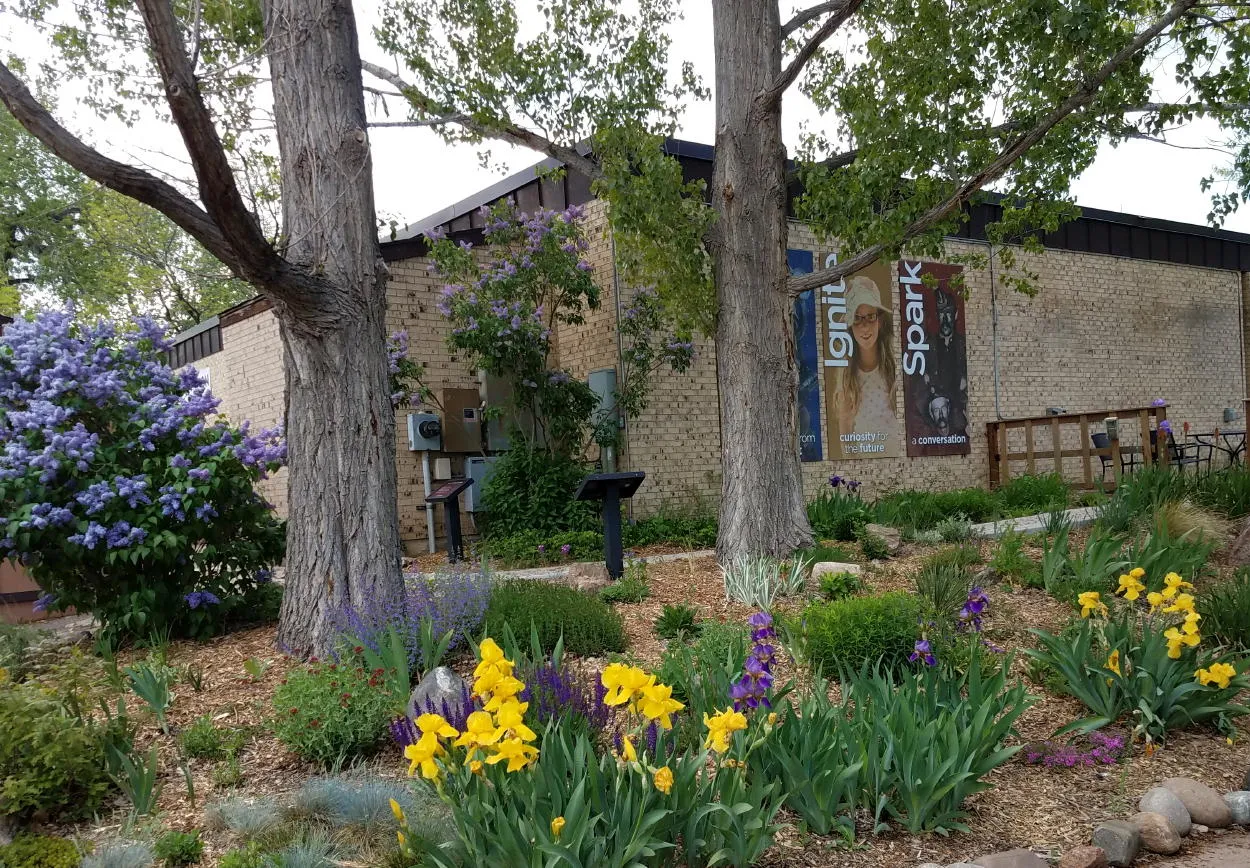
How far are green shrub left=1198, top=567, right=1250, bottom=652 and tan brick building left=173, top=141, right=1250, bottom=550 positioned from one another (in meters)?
5.04

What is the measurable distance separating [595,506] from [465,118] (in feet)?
14.4

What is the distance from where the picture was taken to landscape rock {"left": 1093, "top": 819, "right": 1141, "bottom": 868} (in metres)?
3.16

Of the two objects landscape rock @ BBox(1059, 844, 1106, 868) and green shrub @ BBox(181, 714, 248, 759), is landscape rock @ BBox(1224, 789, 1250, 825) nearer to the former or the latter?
landscape rock @ BBox(1059, 844, 1106, 868)

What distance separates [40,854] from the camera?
2.90 m

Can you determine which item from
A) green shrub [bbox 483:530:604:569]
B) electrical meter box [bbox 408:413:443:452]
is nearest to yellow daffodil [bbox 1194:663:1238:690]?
green shrub [bbox 483:530:604:569]

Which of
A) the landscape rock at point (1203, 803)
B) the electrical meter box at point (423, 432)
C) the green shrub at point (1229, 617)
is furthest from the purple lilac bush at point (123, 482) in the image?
the green shrub at point (1229, 617)

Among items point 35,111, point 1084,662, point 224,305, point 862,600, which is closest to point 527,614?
point 862,600

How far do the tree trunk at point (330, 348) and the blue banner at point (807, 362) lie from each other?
808 cm

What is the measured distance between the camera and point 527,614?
507 centimetres

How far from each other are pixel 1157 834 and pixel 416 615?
345 centimetres

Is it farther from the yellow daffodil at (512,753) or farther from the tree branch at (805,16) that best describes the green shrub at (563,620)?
the tree branch at (805,16)

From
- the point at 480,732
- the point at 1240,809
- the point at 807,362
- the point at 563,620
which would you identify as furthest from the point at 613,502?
the point at 807,362

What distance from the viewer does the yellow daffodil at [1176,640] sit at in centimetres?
388

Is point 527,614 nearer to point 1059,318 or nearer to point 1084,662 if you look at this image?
point 1084,662
